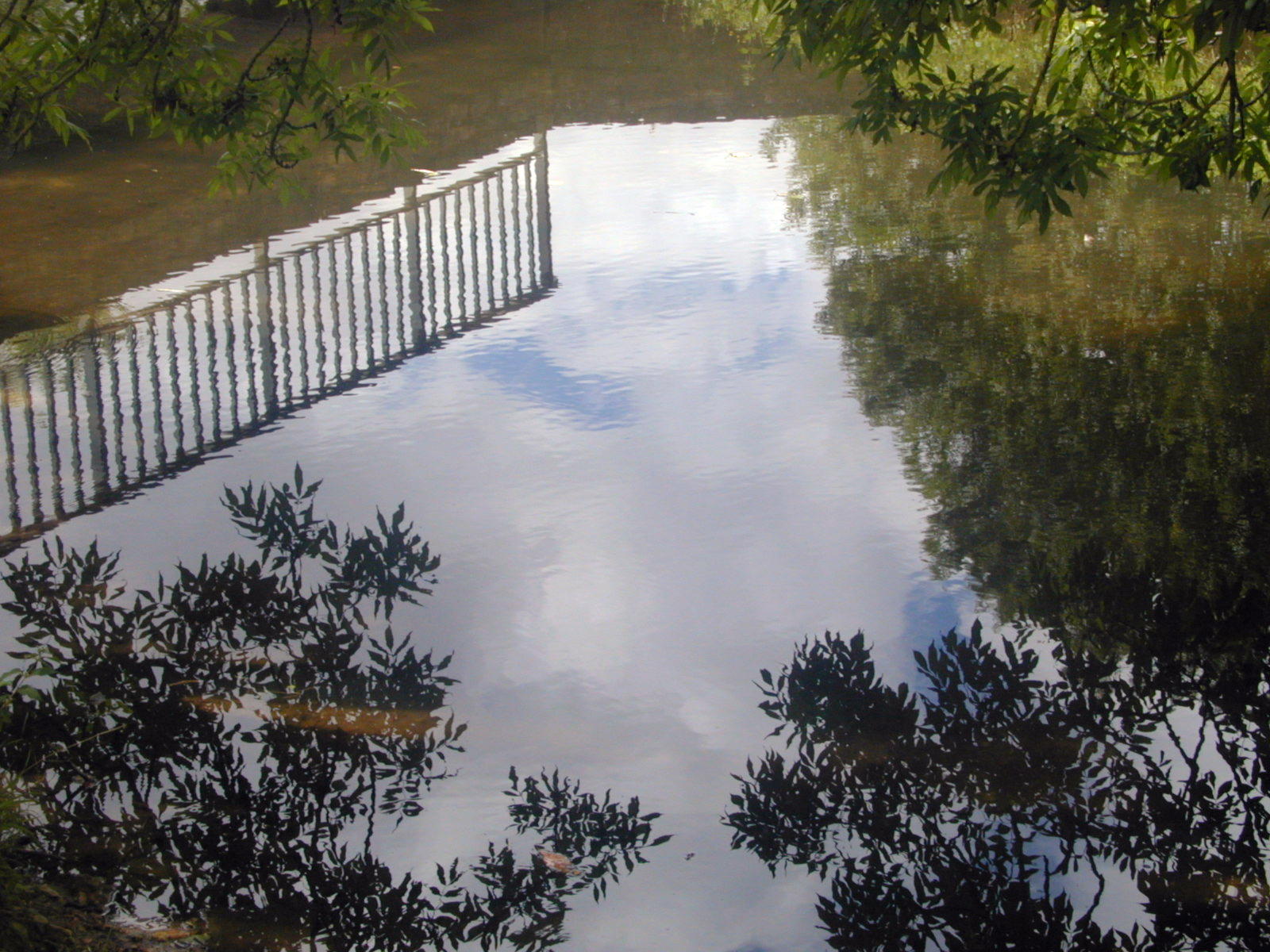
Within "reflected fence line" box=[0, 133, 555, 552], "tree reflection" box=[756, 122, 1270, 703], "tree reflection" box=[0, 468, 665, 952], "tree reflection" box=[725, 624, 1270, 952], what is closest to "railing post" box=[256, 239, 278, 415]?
"reflected fence line" box=[0, 133, 555, 552]

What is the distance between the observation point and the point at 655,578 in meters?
4.36

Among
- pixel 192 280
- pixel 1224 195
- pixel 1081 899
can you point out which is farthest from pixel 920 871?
pixel 1224 195

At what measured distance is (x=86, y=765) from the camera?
3504mm

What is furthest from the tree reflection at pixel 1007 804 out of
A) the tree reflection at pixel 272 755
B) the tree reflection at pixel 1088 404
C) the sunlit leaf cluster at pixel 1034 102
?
the sunlit leaf cluster at pixel 1034 102

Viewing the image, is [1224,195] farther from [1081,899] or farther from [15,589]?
[15,589]

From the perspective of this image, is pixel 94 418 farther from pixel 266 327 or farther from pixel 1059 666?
pixel 1059 666

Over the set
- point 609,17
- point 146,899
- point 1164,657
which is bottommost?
point 146,899

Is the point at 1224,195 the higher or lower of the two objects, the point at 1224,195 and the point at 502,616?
the higher

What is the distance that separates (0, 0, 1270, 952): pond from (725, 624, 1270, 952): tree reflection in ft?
0.04

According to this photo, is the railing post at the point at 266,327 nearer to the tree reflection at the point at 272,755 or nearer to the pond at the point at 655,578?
the pond at the point at 655,578

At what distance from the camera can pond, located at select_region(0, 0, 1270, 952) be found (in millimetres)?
3061

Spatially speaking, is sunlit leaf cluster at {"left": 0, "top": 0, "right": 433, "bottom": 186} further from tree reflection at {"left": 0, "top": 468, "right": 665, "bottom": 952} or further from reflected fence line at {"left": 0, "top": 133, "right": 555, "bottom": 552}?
reflected fence line at {"left": 0, "top": 133, "right": 555, "bottom": 552}

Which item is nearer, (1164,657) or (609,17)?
(1164,657)

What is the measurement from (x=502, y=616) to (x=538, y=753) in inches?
30.5
